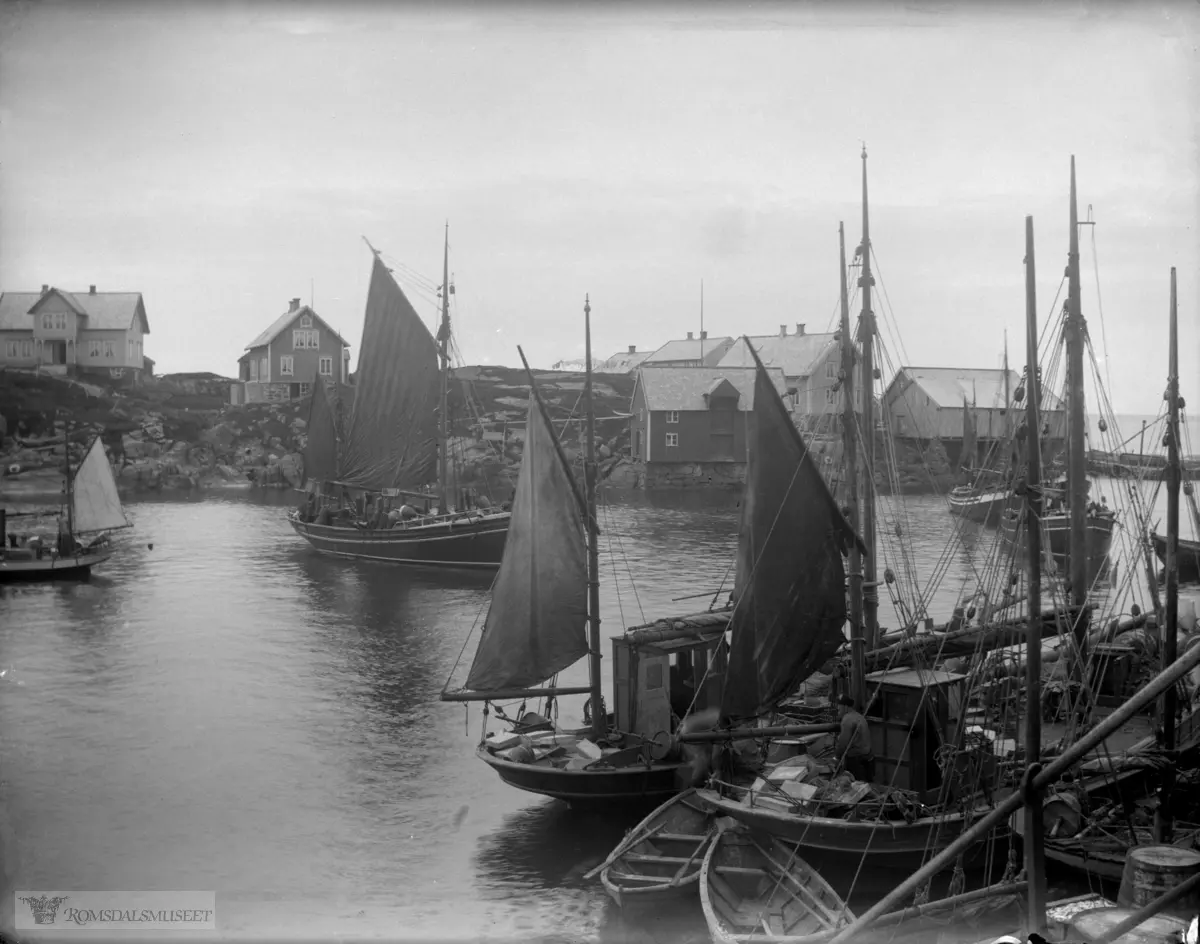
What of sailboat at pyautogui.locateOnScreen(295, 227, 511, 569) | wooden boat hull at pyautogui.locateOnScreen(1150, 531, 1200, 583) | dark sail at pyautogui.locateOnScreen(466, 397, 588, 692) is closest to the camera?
dark sail at pyautogui.locateOnScreen(466, 397, 588, 692)

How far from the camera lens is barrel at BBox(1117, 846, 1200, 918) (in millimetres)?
5047

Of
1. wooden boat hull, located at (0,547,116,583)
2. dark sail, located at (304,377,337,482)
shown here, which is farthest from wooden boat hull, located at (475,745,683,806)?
dark sail, located at (304,377,337,482)

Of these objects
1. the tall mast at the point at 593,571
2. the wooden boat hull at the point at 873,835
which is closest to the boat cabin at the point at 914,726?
the wooden boat hull at the point at 873,835

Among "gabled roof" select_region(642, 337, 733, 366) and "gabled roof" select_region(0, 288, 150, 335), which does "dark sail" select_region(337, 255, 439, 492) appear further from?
"gabled roof" select_region(0, 288, 150, 335)

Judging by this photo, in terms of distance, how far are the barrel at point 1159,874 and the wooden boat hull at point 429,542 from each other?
906 inches

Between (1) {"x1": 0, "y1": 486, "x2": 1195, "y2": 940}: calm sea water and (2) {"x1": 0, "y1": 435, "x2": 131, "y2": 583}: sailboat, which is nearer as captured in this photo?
(1) {"x1": 0, "y1": 486, "x2": 1195, "y2": 940}: calm sea water

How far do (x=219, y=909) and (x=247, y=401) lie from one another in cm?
2403

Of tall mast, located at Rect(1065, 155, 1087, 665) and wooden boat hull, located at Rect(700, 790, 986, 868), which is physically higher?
tall mast, located at Rect(1065, 155, 1087, 665)

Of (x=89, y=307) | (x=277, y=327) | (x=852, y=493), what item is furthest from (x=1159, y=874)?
(x=277, y=327)

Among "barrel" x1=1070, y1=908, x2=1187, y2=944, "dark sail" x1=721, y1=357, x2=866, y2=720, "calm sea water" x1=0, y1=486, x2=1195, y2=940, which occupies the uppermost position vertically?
"dark sail" x1=721, y1=357, x2=866, y2=720

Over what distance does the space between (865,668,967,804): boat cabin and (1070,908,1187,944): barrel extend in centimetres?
405

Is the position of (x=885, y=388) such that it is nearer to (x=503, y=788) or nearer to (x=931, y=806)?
(x=931, y=806)

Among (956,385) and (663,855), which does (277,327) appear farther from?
(956,385)

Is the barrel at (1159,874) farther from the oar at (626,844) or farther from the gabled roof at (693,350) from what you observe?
the gabled roof at (693,350)
